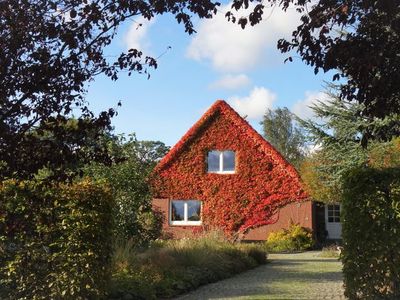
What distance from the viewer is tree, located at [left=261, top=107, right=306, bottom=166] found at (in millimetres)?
58688

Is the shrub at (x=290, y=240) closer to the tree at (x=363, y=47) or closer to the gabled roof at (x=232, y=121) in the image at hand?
the gabled roof at (x=232, y=121)

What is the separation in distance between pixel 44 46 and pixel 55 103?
1.51 feet

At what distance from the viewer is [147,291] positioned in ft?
33.4

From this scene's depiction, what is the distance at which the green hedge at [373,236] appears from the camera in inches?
326

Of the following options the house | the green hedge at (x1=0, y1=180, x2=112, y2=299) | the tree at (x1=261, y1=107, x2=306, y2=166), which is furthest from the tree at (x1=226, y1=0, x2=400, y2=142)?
the tree at (x1=261, y1=107, x2=306, y2=166)

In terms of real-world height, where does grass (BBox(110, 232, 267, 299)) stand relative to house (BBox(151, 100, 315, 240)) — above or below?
below

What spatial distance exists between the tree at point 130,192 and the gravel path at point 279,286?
11.3ft

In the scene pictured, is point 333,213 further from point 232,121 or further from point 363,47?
point 363,47

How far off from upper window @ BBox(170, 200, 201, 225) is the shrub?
149 inches

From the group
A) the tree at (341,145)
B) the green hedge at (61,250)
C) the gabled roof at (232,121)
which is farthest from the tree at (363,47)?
the gabled roof at (232,121)

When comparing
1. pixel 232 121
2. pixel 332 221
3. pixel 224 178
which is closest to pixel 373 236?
pixel 224 178

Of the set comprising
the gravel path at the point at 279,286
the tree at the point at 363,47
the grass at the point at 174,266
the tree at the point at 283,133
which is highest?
the tree at the point at 283,133

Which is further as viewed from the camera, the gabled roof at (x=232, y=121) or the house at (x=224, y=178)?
the gabled roof at (x=232, y=121)

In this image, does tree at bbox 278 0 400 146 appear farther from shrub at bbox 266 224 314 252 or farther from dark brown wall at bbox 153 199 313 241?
dark brown wall at bbox 153 199 313 241
